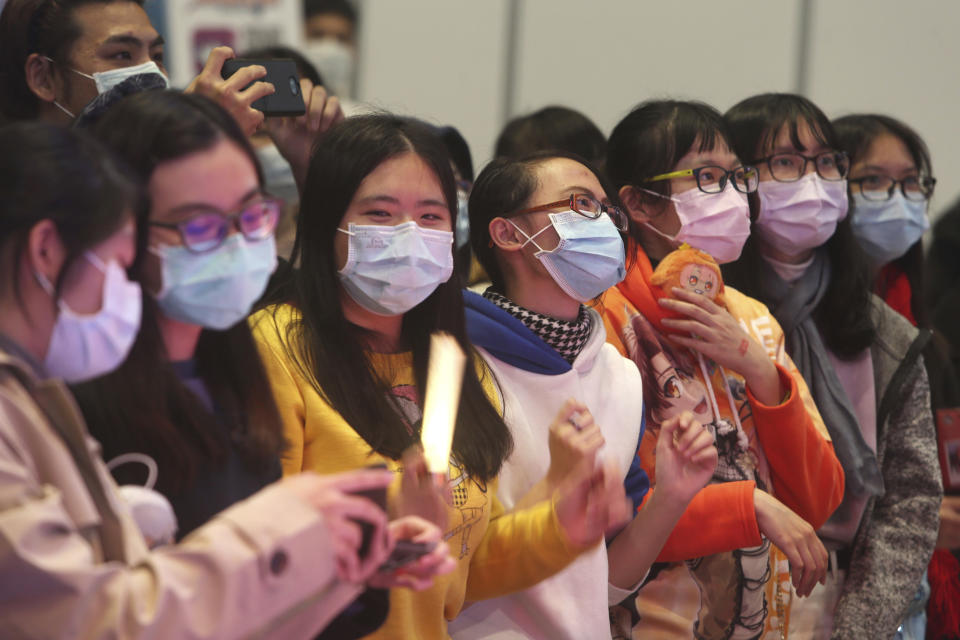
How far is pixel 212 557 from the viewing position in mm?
1446

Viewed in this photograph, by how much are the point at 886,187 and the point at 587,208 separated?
133 cm

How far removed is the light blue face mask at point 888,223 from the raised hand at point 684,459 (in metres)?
1.35

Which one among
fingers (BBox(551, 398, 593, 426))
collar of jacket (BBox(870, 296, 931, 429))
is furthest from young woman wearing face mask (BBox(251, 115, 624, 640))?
collar of jacket (BBox(870, 296, 931, 429))

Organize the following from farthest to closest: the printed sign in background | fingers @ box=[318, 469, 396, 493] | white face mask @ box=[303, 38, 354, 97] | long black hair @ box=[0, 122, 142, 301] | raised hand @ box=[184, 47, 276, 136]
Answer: white face mask @ box=[303, 38, 354, 97] < the printed sign in background < raised hand @ box=[184, 47, 276, 136] < fingers @ box=[318, 469, 396, 493] < long black hair @ box=[0, 122, 142, 301]

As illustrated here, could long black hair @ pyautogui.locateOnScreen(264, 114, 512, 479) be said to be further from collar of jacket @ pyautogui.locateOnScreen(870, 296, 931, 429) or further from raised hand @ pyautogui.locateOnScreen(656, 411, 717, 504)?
collar of jacket @ pyautogui.locateOnScreen(870, 296, 931, 429)

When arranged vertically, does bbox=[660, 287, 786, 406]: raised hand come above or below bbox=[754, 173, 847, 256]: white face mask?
below

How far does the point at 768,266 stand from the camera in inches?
135

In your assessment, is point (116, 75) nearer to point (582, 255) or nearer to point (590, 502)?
point (582, 255)

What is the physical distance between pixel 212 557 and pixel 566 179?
1576mm

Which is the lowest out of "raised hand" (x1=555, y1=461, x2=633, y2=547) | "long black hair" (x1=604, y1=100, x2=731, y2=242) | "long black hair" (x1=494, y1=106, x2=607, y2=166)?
"raised hand" (x1=555, y1=461, x2=633, y2=547)

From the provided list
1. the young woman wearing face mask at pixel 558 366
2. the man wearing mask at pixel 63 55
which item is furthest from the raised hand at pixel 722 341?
the man wearing mask at pixel 63 55

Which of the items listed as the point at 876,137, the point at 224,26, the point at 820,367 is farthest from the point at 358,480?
the point at 224,26

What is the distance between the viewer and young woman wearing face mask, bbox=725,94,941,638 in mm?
3219

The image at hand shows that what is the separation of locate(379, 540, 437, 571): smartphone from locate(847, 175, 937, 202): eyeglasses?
2.44 meters
